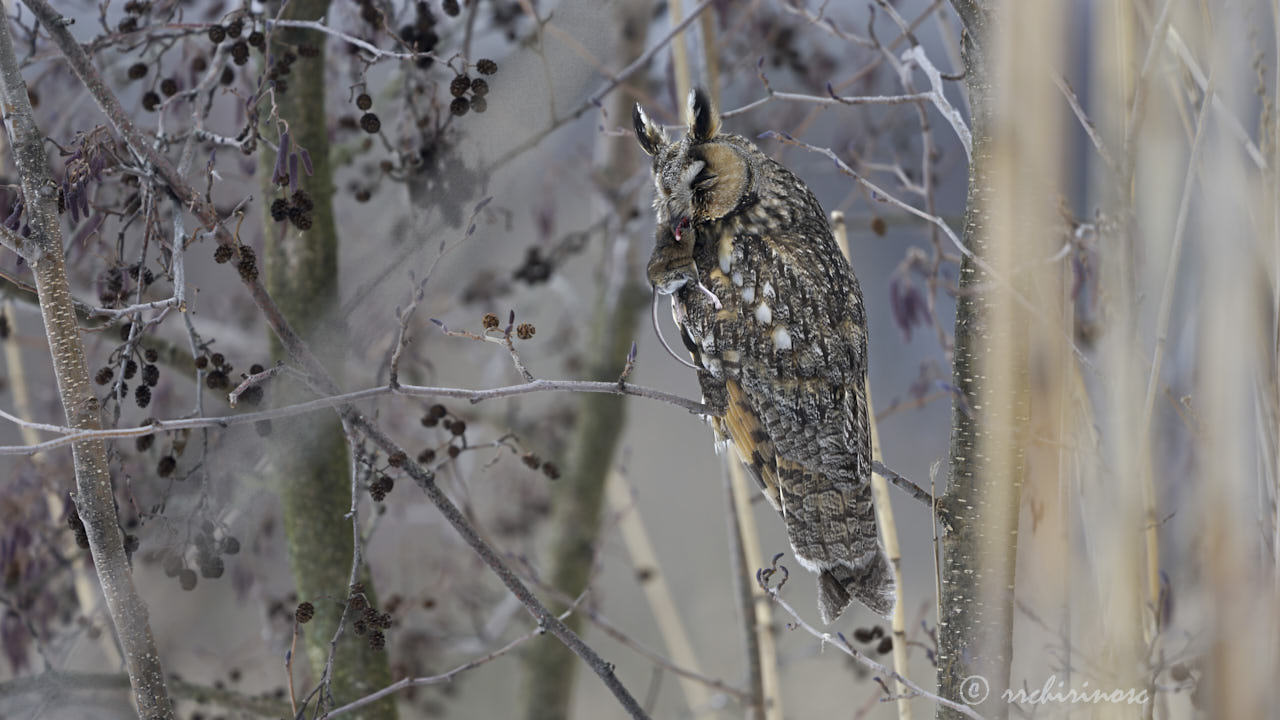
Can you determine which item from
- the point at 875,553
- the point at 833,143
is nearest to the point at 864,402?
→ the point at 875,553

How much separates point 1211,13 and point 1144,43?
200mm

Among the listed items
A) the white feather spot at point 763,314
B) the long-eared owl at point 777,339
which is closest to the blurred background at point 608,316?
the long-eared owl at point 777,339

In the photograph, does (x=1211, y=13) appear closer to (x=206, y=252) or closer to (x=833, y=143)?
(x=833, y=143)

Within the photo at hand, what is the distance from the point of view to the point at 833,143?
2170 millimetres

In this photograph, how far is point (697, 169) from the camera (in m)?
1.23

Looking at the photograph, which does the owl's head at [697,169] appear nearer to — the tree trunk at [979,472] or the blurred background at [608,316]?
the blurred background at [608,316]

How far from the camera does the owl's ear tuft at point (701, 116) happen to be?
1202 millimetres

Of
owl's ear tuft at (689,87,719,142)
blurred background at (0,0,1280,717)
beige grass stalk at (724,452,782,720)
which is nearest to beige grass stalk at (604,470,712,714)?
blurred background at (0,0,1280,717)

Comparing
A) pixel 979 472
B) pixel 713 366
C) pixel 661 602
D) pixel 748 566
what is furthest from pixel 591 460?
pixel 979 472

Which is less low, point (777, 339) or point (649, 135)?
point (649, 135)

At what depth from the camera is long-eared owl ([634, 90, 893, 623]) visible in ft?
3.92

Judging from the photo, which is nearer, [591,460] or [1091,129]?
[1091,129]

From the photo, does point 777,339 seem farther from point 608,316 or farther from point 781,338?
point 608,316

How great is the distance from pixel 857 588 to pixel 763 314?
14.6 inches
